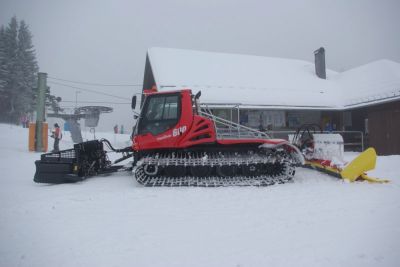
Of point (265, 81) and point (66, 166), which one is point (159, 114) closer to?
point (66, 166)

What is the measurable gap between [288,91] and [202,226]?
44.9 ft

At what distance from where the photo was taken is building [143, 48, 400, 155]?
13113 millimetres

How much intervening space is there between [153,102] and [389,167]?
7568 mm

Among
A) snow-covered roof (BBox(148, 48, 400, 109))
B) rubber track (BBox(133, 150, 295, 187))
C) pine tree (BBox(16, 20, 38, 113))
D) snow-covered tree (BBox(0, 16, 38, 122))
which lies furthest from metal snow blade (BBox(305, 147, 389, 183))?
pine tree (BBox(16, 20, 38, 113))

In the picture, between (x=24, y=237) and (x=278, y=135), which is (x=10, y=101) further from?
(x=24, y=237)

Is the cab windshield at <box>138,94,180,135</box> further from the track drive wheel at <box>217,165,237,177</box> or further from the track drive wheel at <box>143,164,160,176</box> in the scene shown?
the track drive wheel at <box>217,165,237,177</box>

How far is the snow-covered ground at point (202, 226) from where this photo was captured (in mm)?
2459

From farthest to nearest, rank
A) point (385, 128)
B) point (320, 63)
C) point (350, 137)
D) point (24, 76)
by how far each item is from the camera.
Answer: point (24, 76), point (320, 63), point (350, 137), point (385, 128)

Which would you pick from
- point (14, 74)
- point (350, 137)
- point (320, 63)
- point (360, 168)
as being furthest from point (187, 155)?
point (14, 74)

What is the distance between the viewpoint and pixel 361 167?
5699 mm

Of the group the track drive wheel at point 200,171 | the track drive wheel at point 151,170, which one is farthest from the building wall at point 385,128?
the track drive wheel at point 151,170

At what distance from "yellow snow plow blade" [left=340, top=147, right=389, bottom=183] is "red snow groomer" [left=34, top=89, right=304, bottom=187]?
1106 millimetres

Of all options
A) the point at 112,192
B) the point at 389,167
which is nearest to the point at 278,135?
the point at 389,167

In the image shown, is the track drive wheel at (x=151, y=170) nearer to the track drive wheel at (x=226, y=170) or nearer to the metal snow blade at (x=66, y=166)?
the track drive wheel at (x=226, y=170)
